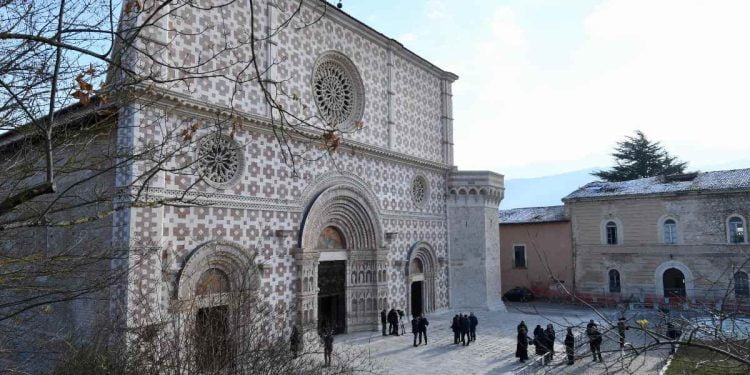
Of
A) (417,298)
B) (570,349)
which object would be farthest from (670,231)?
(570,349)

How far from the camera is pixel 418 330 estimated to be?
53.7 feet

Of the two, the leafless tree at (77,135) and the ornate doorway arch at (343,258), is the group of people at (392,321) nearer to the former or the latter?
the ornate doorway arch at (343,258)

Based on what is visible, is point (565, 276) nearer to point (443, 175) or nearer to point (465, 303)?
point (465, 303)

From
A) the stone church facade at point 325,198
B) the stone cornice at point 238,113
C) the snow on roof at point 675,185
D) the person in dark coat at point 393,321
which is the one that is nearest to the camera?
the stone church facade at point 325,198

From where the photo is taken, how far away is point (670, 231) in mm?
25578

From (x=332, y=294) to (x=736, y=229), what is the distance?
19.6 meters

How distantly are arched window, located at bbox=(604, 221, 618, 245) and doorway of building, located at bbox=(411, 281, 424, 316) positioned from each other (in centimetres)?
1175

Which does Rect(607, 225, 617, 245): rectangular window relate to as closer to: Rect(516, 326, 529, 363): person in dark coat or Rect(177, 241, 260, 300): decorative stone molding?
Rect(516, 326, 529, 363): person in dark coat

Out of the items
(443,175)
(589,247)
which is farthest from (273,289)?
(589,247)

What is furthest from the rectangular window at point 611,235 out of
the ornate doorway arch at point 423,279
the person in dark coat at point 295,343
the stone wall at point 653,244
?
the person in dark coat at point 295,343

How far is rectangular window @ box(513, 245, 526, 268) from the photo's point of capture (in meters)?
30.7

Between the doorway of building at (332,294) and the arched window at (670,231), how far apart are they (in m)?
17.4

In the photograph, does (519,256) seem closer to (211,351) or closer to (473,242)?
(473,242)

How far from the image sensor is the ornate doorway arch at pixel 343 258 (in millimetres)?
16281
